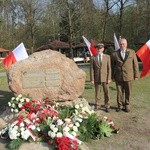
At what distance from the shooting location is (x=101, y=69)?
9.03 metres

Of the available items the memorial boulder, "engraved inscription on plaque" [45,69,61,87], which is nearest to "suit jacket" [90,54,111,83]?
the memorial boulder

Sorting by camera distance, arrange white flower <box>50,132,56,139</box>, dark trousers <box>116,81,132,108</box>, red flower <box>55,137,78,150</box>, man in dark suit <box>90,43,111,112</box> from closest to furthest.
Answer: red flower <box>55,137,78,150</box>
white flower <box>50,132,56,139</box>
man in dark suit <box>90,43,111,112</box>
dark trousers <box>116,81,132,108</box>

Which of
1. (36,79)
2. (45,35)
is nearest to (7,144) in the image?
(36,79)

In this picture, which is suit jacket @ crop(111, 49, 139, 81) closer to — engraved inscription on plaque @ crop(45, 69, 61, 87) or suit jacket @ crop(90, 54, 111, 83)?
suit jacket @ crop(90, 54, 111, 83)

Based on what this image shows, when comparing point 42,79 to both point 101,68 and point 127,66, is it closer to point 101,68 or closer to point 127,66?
point 101,68

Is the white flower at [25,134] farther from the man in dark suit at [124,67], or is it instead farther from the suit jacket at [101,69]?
the man in dark suit at [124,67]

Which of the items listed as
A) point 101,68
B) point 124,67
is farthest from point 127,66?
point 101,68

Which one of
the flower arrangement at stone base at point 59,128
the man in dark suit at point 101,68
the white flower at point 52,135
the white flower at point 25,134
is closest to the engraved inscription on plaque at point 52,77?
the man in dark suit at point 101,68

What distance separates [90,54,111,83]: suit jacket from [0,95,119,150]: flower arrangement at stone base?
1.65 meters

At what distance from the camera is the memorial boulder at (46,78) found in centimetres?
894

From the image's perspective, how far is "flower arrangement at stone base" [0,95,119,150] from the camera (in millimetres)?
6168

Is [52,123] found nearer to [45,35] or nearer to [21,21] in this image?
[21,21]

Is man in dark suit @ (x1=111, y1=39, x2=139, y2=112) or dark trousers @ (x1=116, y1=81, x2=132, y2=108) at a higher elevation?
man in dark suit @ (x1=111, y1=39, x2=139, y2=112)

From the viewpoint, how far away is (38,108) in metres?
7.86
